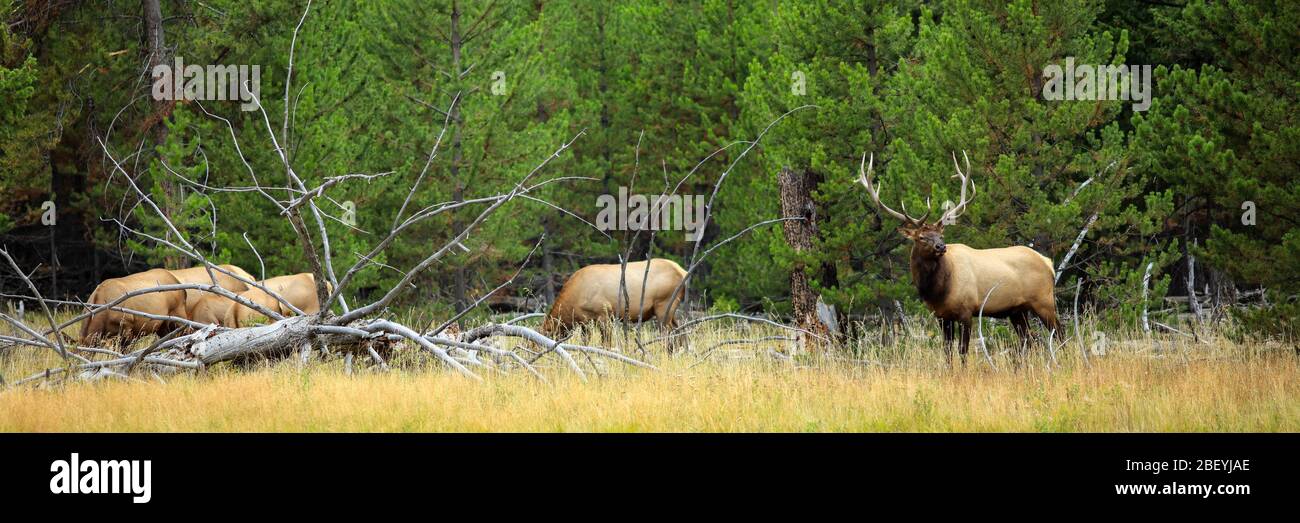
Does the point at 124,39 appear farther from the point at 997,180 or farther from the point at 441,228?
the point at 997,180

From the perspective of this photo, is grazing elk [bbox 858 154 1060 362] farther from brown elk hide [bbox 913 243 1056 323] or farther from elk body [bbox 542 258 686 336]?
elk body [bbox 542 258 686 336]

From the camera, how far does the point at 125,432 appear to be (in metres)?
7.73

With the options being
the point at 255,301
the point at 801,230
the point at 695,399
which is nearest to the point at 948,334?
the point at 801,230

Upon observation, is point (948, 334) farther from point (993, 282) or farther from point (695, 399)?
point (695, 399)

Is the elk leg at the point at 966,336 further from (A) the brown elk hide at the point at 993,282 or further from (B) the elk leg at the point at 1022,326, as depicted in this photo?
(B) the elk leg at the point at 1022,326

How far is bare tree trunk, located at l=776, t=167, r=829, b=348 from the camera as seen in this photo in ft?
45.9

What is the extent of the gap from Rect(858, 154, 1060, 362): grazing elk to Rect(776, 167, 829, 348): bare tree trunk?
175cm

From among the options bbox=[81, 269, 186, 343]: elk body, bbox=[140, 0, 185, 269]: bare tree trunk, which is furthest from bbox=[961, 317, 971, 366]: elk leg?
bbox=[140, 0, 185, 269]: bare tree trunk

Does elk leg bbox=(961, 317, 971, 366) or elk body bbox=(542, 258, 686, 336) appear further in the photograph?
elk body bbox=(542, 258, 686, 336)

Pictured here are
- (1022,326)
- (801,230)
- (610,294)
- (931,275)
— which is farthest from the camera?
(610,294)

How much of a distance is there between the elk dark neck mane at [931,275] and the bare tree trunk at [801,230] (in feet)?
8.38

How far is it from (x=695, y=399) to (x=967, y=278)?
4284 millimetres

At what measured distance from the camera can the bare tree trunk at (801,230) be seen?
14.0 meters

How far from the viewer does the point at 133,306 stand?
13375mm
